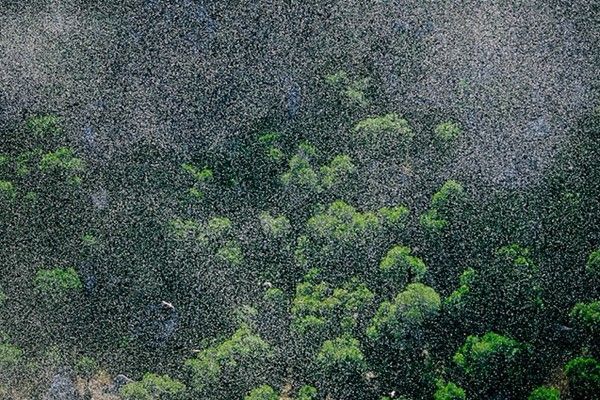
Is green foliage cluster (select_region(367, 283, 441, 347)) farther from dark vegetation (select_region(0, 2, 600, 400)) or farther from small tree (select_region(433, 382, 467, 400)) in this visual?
small tree (select_region(433, 382, 467, 400))

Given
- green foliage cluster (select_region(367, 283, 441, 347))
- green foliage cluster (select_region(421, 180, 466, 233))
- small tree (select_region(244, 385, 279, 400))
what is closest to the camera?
small tree (select_region(244, 385, 279, 400))

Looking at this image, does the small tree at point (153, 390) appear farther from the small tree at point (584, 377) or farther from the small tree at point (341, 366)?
the small tree at point (584, 377)

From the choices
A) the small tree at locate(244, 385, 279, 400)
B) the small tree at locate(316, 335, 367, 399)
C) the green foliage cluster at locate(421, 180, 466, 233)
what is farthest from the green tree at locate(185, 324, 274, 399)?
the green foliage cluster at locate(421, 180, 466, 233)

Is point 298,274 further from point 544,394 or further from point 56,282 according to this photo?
point 544,394

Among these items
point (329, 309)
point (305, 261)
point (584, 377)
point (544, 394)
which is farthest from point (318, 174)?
point (584, 377)

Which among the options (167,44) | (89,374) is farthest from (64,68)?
(89,374)

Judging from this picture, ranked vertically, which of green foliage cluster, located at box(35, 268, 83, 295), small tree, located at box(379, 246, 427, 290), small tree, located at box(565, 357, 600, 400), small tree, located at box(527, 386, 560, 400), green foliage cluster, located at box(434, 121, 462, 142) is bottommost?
small tree, located at box(527, 386, 560, 400)

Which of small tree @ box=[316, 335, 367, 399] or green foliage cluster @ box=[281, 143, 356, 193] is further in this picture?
green foliage cluster @ box=[281, 143, 356, 193]

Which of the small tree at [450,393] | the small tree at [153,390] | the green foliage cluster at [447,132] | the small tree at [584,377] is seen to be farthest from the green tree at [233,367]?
the green foliage cluster at [447,132]

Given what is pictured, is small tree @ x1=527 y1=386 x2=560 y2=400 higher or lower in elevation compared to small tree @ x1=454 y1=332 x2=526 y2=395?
lower
